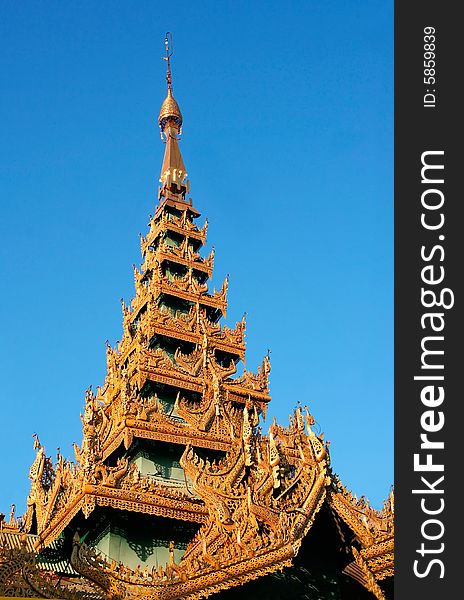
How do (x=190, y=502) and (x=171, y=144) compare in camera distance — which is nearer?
(x=190, y=502)

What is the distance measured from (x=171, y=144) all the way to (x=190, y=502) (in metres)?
19.4

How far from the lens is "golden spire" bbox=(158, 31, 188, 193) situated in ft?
99.3

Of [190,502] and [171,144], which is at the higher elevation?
[171,144]

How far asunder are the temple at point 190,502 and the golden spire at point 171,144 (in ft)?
22.4

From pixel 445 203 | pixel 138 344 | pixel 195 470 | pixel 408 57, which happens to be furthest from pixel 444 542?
pixel 138 344

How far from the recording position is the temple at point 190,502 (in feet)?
39.0

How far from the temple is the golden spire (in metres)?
6.83

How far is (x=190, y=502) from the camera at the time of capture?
53.1 feet

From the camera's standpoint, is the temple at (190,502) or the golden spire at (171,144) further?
the golden spire at (171,144)

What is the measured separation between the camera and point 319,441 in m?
13.5

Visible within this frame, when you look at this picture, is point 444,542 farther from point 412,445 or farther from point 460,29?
point 460,29

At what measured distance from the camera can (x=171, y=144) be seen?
32094mm

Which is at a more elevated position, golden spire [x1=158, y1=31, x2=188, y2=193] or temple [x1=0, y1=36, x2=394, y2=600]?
golden spire [x1=158, y1=31, x2=188, y2=193]

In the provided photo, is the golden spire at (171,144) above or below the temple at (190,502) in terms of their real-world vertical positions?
above
